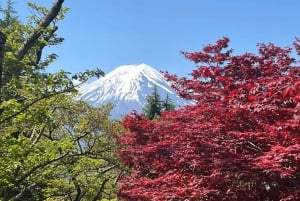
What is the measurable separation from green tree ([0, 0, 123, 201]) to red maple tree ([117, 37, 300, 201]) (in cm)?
203

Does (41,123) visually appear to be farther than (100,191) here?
No

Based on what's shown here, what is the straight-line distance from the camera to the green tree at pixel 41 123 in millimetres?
7109

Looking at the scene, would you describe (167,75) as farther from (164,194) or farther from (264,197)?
(264,197)

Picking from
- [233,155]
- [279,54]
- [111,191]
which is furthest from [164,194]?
[111,191]

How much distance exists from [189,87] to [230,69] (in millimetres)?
1040

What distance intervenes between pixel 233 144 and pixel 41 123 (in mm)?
4024

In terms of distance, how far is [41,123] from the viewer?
25.8 feet

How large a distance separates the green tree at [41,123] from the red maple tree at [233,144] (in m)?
2.03

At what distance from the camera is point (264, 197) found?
5453 mm

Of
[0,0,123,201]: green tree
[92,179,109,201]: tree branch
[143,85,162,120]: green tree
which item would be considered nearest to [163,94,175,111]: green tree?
[143,85,162,120]: green tree

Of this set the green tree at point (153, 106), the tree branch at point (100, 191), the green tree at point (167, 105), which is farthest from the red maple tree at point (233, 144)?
the green tree at point (167, 105)

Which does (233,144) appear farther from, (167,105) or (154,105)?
(167,105)

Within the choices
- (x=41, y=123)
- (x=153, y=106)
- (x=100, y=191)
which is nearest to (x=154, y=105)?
(x=153, y=106)

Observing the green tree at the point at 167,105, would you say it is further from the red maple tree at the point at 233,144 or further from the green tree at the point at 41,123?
the red maple tree at the point at 233,144
